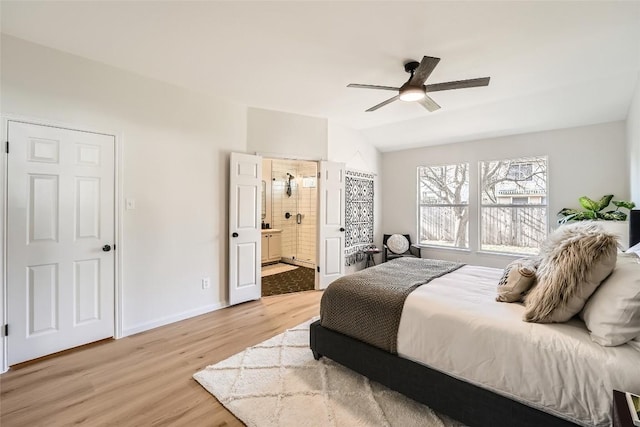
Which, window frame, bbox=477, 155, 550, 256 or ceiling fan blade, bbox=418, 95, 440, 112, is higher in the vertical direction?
ceiling fan blade, bbox=418, 95, 440, 112

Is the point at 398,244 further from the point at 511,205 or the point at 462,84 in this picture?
the point at 462,84

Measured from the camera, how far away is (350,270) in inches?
201

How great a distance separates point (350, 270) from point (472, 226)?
2.22 m

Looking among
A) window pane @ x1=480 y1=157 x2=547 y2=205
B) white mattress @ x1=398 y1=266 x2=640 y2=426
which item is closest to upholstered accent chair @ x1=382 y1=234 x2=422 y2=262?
window pane @ x1=480 y1=157 x2=547 y2=205

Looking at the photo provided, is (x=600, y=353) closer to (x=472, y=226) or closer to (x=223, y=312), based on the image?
(x=223, y=312)

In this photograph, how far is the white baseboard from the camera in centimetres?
295

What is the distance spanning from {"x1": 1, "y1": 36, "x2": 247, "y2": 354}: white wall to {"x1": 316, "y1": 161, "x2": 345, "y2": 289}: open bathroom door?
4.67 feet

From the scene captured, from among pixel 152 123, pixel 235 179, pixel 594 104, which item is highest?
pixel 594 104

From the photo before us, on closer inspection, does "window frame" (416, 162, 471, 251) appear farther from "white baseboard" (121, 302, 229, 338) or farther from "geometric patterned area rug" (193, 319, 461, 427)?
"white baseboard" (121, 302, 229, 338)

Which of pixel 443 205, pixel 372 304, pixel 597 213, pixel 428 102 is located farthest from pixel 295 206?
pixel 597 213

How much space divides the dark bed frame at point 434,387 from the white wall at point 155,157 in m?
1.92

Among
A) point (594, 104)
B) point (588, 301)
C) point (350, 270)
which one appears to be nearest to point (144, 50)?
point (588, 301)

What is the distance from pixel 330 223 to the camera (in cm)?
460

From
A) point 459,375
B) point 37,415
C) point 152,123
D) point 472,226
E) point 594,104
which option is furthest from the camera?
point 472,226
